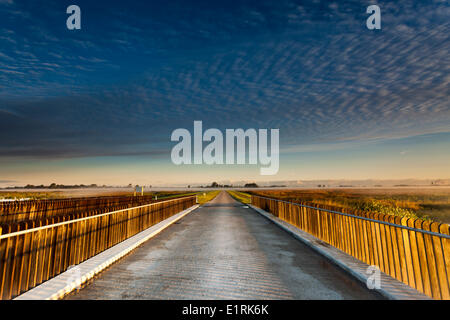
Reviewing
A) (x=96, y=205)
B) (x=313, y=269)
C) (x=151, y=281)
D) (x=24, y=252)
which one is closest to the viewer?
(x=24, y=252)

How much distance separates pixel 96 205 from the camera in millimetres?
22781

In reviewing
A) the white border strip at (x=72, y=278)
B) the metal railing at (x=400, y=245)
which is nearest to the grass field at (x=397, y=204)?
the metal railing at (x=400, y=245)

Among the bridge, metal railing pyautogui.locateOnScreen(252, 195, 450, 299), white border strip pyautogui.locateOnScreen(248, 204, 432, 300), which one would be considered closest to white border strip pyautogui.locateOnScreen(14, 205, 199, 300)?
the bridge

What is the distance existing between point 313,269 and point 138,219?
8.28 metres

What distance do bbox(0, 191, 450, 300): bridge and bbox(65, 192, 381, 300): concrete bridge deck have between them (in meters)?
0.02

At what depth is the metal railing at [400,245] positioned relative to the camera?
4.32 metres

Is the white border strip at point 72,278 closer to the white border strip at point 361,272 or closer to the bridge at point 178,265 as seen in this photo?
the bridge at point 178,265

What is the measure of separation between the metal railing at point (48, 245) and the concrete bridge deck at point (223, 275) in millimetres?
984

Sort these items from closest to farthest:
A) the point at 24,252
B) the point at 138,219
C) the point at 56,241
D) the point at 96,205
→ 1. the point at 24,252
2. the point at 56,241
3. the point at 138,219
4. the point at 96,205

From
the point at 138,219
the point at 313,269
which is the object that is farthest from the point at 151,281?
the point at 138,219

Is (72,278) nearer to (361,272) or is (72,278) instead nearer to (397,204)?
(361,272)

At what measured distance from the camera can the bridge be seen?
455cm

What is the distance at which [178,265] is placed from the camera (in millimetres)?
6473
